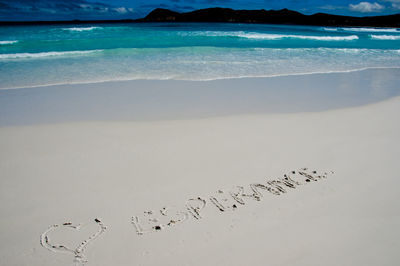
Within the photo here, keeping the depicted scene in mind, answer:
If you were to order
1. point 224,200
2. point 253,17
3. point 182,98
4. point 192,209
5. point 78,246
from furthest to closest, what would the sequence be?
point 253,17
point 182,98
point 224,200
point 192,209
point 78,246

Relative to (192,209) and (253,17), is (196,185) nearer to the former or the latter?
(192,209)

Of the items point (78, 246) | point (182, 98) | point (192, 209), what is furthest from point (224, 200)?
point (182, 98)

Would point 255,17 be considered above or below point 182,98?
above

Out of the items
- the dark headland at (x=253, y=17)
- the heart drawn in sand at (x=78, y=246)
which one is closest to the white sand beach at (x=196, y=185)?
the heart drawn in sand at (x=78, y=246)

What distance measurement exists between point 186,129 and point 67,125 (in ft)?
6.80

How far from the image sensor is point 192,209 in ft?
8.92

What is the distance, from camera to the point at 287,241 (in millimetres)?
2363

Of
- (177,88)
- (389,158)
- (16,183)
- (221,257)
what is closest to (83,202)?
(16,183)

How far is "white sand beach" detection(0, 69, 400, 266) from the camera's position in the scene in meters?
2.28

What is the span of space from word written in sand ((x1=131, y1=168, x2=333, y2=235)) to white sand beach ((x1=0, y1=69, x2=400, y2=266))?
0.08ft

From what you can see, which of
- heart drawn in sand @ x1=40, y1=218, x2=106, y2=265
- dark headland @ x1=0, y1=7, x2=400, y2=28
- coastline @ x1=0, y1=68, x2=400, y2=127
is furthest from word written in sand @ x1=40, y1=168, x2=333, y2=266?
dark headland @ x1=0, y1=7, x2=400, y2=28

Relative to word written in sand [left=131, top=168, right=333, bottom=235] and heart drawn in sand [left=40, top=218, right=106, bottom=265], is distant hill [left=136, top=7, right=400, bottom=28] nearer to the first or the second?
word written in sand [left=131, top=168, right=333, bottom=235]

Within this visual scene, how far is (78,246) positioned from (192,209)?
106 centimetres

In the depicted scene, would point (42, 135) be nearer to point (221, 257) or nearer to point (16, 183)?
point (16, 183)
